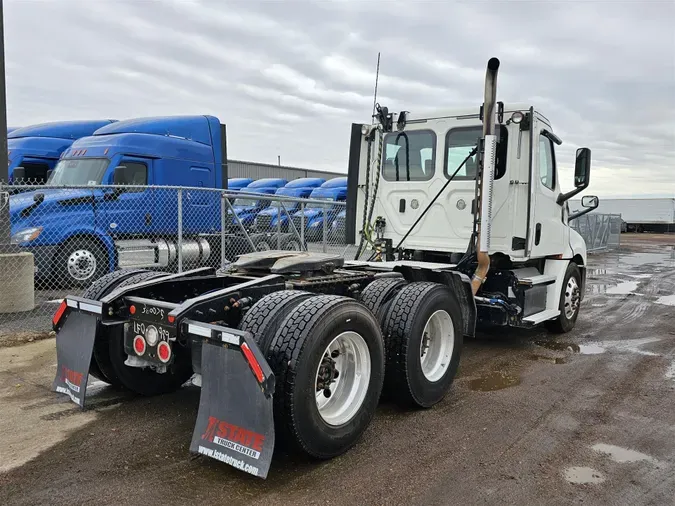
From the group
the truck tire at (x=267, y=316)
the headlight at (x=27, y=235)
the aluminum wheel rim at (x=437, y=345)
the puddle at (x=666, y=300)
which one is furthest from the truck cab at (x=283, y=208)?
the puddle at (x=666, y=300)

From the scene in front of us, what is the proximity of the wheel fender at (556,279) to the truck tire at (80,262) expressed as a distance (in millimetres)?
7918

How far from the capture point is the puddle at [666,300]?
10883 mm

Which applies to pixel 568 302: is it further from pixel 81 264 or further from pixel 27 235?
pixel 27 235

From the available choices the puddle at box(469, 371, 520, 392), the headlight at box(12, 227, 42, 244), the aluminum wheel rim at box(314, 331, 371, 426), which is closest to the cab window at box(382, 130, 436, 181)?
the puddle at box(469, 371, 520, 392)

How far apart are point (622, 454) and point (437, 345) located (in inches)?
65.7

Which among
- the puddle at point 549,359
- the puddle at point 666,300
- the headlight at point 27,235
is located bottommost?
the puddle at point 549,359

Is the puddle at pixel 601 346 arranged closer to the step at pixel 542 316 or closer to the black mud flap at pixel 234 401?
the step at pixel 542 316

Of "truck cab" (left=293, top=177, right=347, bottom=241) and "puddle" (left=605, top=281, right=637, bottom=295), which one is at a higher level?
"truck cab" (left=293, top=177, right=347, bottom=241)

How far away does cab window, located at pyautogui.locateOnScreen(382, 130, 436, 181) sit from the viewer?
7219 millimetres

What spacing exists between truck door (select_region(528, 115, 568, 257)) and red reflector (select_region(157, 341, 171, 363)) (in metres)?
4.49

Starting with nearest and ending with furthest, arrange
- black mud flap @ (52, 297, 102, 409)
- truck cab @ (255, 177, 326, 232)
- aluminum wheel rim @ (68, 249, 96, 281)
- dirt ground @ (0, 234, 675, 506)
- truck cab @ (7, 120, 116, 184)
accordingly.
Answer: dirt ground @ (0, 234, 675, 506) → black mud flap @ (52, 297, 102, 409) → aluminum wheel rim @ (68, 249, 96, 281) → truck cab @ (255, 177, 326, 232) → truck cab @ (7, 120, 116, 184)

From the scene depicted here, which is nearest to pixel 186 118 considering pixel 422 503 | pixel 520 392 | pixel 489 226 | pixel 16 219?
pixel 16 219

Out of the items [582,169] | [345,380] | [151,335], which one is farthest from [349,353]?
[582,169]

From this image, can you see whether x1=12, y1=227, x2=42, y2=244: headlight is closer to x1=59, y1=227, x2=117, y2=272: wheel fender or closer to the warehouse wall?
x1=59, y1=227, x2=117, y2=272: wheel fender
